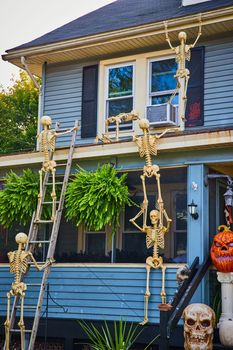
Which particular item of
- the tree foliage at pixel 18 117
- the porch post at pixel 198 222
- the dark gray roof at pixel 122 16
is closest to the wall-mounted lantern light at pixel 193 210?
the porch post at pixel 198 222

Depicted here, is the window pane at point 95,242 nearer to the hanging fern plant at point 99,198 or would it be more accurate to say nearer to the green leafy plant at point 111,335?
the hanging fern plant at point 99,198

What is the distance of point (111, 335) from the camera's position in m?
9.61

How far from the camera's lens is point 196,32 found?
11664 mm

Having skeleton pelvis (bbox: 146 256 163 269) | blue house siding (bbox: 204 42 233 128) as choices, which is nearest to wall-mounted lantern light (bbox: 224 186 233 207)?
skeleton pelvis (bbox: 146 256 163 269)

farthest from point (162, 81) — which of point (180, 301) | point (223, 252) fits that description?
point (180, 301)

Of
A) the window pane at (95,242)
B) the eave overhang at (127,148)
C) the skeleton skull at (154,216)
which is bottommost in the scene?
the window pane at (95,242)

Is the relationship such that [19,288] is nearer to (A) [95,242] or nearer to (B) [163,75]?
(A) [95,242]

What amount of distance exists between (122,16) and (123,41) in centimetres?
177

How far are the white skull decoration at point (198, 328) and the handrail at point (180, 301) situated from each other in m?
0.22

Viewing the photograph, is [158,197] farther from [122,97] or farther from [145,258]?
[122,97]

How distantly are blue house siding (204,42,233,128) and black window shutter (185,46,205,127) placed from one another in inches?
3.9

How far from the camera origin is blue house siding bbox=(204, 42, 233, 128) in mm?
11312

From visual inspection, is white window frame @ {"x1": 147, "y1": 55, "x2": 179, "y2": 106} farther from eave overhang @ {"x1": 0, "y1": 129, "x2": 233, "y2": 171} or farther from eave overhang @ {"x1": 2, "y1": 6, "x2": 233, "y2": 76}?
eave overhang @ {"x1": 0, "y1": 129, "x2": 233, "y2": 171}

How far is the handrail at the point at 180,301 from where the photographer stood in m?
8.19
